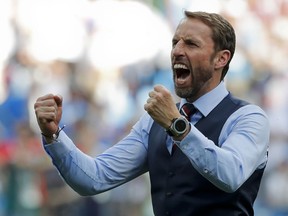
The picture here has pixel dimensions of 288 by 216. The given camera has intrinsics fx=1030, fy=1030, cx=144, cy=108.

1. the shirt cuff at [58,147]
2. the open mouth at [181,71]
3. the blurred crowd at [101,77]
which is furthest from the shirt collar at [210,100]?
the blurred crowd at [101,77]

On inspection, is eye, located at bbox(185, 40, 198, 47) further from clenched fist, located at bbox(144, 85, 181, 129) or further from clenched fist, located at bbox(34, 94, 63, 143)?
clenched fist, located at bbox(34, 94, 63, 143)

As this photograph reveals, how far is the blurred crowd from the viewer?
367 inches

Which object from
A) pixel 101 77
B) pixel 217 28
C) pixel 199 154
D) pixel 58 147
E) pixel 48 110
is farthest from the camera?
pixel 101 77

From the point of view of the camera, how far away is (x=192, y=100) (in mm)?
4004

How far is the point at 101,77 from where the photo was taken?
10.2 meters

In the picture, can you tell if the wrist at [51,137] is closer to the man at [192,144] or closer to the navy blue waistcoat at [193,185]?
the man at [192,144]

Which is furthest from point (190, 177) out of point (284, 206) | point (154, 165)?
point (284, 206)

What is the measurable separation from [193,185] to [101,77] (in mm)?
6471

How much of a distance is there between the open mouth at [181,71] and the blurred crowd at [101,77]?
542cm

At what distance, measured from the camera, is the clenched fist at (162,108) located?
355 centimetres

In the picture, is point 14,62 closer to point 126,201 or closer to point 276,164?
point 126,201

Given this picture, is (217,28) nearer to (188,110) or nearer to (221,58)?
(221,58)

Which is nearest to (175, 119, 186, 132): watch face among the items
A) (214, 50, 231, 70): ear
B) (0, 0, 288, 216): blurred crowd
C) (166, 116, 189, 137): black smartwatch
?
(166, 116, 189, 137): black smartwatch

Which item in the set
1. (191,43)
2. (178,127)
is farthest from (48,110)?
(191,43)
